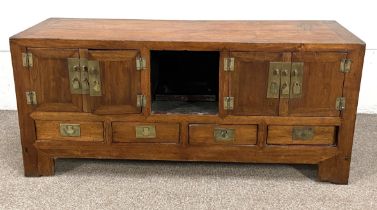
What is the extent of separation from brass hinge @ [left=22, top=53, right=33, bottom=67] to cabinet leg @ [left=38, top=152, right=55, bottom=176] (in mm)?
448

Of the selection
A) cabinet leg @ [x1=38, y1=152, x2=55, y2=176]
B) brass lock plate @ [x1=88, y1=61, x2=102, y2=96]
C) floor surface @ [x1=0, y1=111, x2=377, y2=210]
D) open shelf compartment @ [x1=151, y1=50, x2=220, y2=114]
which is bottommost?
floor surface @ [x1=0, y1=111, x2=377, y2=210]

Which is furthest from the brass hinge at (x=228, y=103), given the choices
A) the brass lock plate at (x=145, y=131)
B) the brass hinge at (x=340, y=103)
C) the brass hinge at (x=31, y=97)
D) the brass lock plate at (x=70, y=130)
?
the brass hinge at (x=31, y=97)

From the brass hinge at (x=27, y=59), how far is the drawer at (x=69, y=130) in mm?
286

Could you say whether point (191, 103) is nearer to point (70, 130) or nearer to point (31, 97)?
point (70, 130)

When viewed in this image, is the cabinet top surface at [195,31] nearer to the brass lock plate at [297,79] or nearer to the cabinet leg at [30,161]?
the brass lock plate at [297,79]

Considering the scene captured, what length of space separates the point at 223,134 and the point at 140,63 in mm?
513

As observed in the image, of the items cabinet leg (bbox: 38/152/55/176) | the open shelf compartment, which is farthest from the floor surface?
the open shelf compartment

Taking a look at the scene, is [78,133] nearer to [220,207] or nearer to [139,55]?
[139,55]

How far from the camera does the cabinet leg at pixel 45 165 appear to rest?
93.9 inches

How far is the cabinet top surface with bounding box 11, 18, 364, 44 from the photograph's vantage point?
7.18ft

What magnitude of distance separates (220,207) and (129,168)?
0.59m

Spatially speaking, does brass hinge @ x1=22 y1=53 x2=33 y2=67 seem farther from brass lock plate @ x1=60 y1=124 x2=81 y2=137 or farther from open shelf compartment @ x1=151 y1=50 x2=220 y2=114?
open shelf compartment @ x1=151 y1=50 x2=220 y2=114

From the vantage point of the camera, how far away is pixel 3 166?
2.52 meters

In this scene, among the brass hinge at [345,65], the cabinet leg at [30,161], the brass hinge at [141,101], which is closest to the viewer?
the brass hinge at [345,65]
